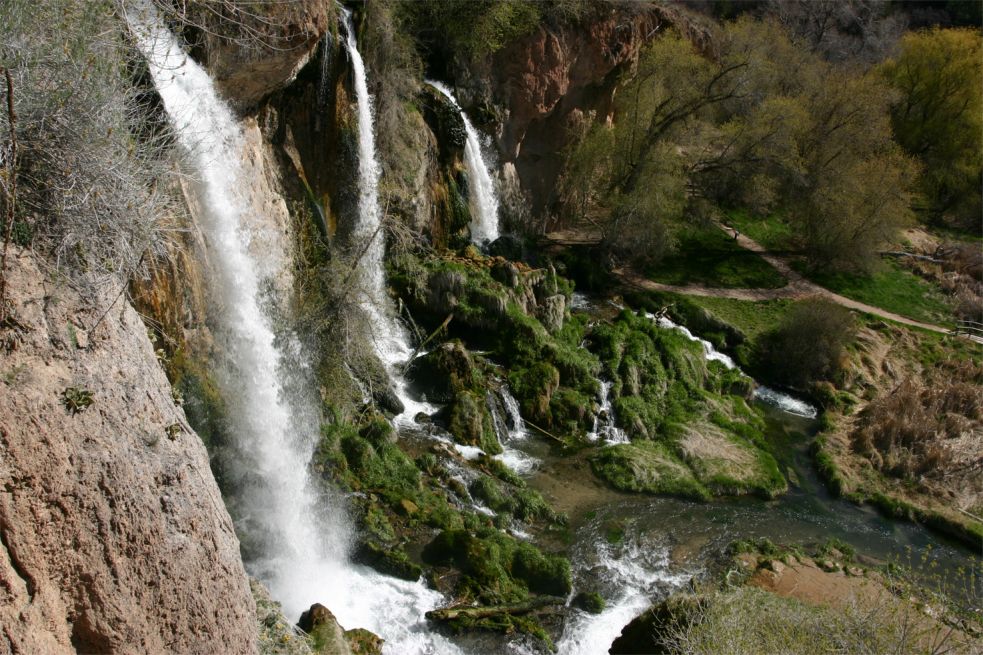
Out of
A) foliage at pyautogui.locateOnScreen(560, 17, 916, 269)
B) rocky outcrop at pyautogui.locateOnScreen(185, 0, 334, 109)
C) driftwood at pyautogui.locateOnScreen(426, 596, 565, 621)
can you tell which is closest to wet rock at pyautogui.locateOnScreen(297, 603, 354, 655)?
driftwood at pyautogui.locateOnScreen(426, 596, 565, 621)

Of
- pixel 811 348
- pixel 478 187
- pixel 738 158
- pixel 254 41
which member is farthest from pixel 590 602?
pixel 738 158

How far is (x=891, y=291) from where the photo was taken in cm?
2422

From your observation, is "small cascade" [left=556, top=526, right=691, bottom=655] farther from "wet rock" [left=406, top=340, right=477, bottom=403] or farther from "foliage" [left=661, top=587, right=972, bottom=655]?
"wet rock" [left=406, top=340, right=477, bottom=403]

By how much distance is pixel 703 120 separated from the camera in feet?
75.7

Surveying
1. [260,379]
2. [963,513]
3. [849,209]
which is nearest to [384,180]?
[260,379]

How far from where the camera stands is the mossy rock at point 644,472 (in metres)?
13.5

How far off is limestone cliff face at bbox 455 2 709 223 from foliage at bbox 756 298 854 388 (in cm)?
793

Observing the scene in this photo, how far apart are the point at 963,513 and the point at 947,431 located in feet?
Result: 8.07

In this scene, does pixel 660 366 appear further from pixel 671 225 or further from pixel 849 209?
pixel 849 209

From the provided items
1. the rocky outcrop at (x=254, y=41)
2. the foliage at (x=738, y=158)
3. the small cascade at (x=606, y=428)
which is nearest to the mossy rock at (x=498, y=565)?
the small cascade at (x=606, y=428)

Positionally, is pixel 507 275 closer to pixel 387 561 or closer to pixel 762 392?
pixel 762 392

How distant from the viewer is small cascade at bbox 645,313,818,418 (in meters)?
18.1

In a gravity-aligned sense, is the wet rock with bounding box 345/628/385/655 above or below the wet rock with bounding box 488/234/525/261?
below

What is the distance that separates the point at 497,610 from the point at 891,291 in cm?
1996
